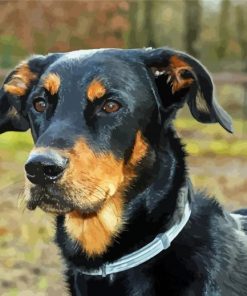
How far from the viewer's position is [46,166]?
4.21 meters

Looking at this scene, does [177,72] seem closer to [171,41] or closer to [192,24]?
[192,24]

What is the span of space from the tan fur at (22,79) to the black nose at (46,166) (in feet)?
3.09

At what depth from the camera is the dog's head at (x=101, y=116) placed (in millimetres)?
4340

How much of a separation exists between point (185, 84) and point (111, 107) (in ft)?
1.77

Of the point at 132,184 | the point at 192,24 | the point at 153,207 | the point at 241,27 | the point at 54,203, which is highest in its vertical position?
the point at 54,203

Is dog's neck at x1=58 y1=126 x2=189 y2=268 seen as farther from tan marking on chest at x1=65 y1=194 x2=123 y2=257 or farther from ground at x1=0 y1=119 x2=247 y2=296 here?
ground at x1=0 y1=119 x2=247 y2=296

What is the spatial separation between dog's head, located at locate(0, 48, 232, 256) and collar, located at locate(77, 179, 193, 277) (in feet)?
0.83

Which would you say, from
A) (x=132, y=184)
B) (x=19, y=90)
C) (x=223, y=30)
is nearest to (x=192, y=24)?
(x=223, y=30)

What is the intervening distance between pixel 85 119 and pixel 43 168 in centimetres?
48

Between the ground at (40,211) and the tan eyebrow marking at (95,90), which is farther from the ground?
the tan eyebrow marking at (95,90)

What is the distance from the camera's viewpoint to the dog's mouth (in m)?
4.33

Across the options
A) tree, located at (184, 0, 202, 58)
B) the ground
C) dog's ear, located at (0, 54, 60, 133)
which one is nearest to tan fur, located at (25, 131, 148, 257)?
the ground

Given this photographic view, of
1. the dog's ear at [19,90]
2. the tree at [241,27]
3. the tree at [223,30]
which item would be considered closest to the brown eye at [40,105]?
the dog's ear at [19,90]

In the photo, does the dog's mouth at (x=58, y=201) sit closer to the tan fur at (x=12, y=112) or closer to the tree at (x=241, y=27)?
the tan fur at (x=12, y=112)
